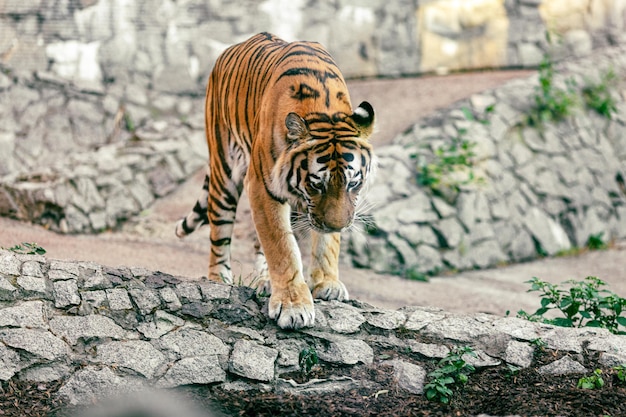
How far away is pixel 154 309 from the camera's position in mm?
4121

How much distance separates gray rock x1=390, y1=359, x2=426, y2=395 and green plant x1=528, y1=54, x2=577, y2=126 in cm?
677

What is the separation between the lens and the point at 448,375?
153 inches

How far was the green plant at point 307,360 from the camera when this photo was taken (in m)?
3.93

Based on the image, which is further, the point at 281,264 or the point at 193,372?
the point at 281,264

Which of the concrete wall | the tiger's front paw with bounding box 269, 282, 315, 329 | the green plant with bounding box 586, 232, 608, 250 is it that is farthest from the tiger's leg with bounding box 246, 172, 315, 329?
the concrete wall

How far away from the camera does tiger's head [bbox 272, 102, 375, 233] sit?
3.86 meters

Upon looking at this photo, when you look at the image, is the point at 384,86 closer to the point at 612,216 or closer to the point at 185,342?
the point at 612,216

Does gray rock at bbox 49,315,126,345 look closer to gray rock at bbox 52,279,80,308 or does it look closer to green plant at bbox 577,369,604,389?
gray rock at bbox 52,279,80,308

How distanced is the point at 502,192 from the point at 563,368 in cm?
541

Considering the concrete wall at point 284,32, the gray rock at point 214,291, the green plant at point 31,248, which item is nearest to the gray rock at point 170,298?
the gray rock at point 214,291

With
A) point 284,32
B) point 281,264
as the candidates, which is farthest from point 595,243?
point 281,264

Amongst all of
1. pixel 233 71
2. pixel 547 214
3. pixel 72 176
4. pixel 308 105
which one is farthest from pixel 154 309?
pixel 547 214

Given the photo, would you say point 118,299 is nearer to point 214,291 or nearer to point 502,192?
point 214,291

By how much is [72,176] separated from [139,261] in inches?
102
